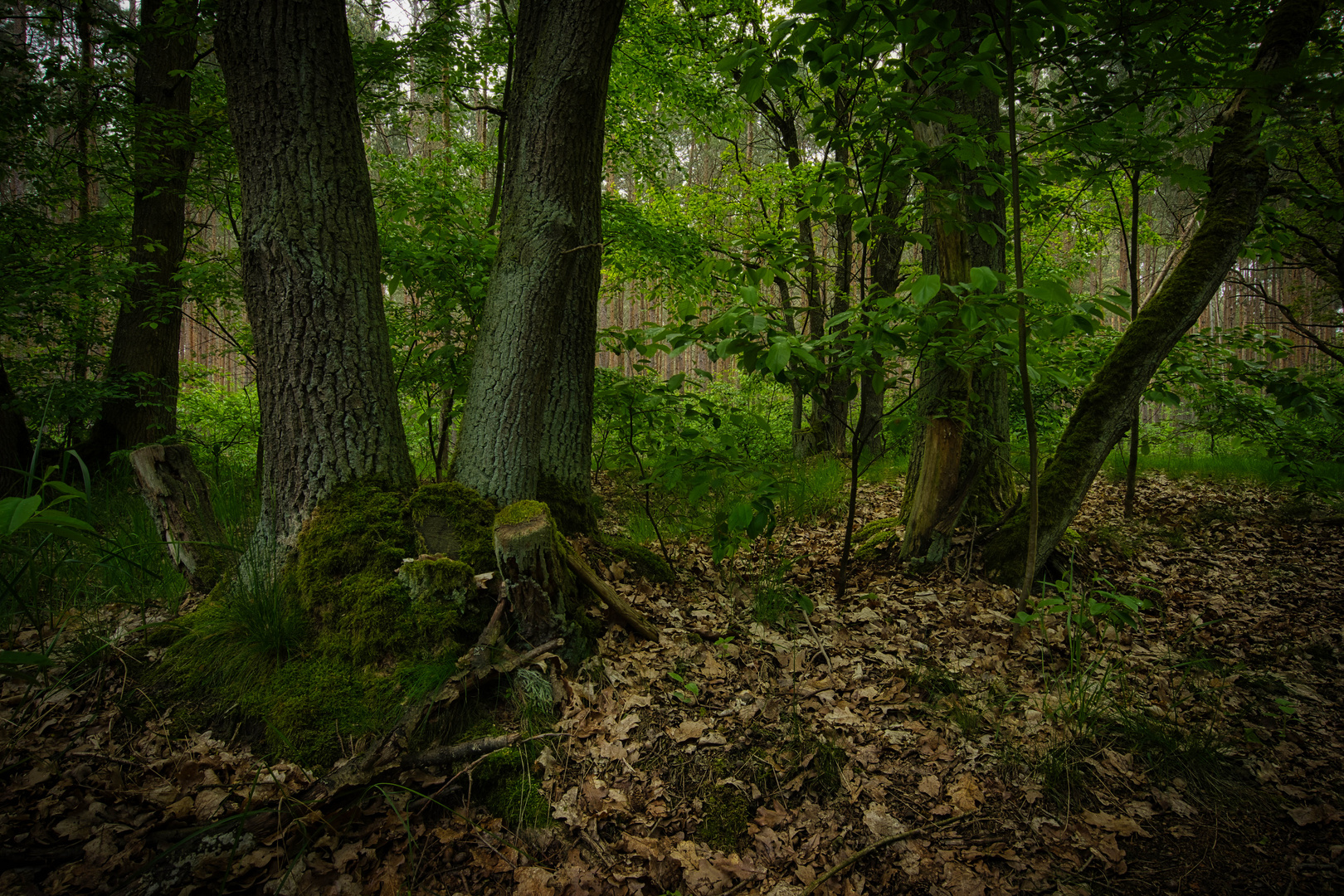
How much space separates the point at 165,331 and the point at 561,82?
20.1ft

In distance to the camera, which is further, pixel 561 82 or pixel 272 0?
pixel 561 82

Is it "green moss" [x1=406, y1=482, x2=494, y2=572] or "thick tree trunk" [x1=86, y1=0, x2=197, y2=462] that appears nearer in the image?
"green moss" [x1=406, y1=482, x2=494, y2=572]

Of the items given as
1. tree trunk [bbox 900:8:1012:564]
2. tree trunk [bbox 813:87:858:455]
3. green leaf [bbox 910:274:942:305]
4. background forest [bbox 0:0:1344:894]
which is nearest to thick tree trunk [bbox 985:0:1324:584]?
background forest [bbox 0:0:1344:894]

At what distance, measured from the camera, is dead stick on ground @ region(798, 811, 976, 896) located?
1828mm

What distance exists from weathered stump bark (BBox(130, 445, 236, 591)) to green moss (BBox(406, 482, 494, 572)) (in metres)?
1.20

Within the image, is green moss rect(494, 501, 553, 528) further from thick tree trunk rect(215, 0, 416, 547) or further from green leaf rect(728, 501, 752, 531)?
green leaf rect(728, 501, 752, 531)

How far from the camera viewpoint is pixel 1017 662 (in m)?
3.00

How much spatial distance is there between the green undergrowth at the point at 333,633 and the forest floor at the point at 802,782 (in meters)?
0.16

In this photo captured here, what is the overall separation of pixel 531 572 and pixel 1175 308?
4.24 metres

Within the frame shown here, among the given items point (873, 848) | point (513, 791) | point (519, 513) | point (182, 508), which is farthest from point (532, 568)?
point (182, 508)

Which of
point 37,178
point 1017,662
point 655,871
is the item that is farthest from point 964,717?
point 37,178

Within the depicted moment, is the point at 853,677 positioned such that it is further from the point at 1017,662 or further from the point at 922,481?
the point at 922,481

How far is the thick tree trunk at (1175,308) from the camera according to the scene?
11.3 ft

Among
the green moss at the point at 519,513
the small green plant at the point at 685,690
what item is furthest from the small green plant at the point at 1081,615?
the green moss at the point at 519,513
